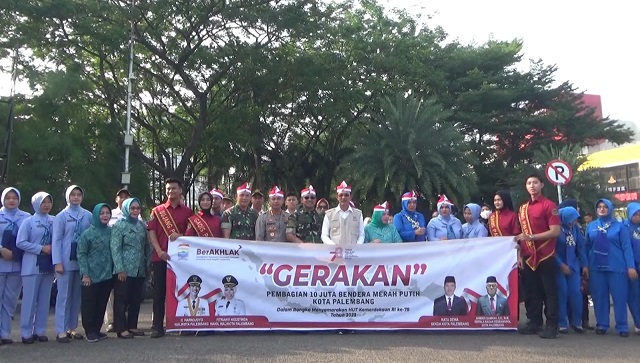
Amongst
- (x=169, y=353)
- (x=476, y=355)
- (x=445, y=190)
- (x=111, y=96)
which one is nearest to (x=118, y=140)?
(x=111, y=96)

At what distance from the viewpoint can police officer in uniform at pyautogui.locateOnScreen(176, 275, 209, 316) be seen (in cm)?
716

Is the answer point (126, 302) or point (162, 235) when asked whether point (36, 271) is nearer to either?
point (126, 302)

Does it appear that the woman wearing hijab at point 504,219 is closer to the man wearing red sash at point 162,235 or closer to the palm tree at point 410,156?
the man wearing red sash at point 162,235

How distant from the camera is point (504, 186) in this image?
27094mm

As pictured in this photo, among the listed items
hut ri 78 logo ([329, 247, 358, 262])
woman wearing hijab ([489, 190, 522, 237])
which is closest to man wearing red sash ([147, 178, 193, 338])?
hut ri 78 logo ([329, 247, 358, 262])

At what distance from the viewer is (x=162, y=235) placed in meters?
7.34

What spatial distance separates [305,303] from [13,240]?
3410mm

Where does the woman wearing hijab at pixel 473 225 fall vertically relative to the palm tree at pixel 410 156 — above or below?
below

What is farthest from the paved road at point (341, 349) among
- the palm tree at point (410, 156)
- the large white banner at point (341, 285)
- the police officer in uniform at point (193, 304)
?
the palm tree at point (410, 156)

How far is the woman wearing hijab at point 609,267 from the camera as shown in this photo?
7.45 meters

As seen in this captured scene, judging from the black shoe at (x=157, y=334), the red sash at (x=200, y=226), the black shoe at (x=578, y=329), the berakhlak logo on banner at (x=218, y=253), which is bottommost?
the black shoe at (x=157, y=334)

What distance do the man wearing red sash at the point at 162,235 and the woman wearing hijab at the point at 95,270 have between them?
0.51m

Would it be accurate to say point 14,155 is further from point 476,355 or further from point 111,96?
point 476,355

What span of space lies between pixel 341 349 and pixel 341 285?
1077 millimetres
